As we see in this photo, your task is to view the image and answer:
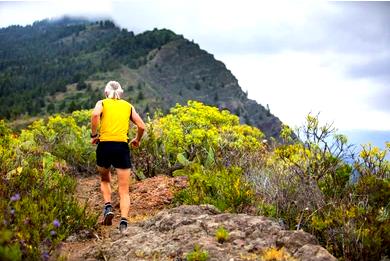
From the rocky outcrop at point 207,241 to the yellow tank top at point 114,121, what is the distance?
130 cm

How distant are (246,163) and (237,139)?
1.55 metres

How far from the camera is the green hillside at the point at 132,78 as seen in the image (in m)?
124

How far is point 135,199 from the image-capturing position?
8.94 meters

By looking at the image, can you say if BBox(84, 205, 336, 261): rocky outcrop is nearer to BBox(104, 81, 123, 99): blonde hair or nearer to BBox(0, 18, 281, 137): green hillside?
BBox(104, 81, 123, 99): blonde hair

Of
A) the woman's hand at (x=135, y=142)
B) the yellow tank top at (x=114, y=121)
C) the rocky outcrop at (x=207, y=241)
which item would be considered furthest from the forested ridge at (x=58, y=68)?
the rocky outcrop at (x=207, y=241)

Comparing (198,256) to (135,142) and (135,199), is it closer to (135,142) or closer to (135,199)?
(135,142)

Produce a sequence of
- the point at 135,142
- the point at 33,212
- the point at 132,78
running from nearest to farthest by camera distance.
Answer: the point at 33,212
the point at 135,142
the point at 132,78

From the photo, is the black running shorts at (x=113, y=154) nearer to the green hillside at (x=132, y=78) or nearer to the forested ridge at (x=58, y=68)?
the forested ridge at (x=58, y=68)

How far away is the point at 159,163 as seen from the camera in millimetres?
10922

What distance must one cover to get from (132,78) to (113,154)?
5419 inches

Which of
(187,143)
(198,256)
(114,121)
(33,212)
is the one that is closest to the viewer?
(198,256)

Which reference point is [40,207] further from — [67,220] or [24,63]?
[24,63]

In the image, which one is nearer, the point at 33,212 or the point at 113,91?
the point at 33,212

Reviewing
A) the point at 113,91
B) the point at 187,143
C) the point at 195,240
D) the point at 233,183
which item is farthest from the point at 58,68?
the point at 195,240
